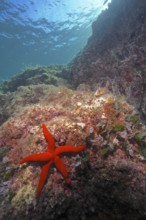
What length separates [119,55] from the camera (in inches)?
295

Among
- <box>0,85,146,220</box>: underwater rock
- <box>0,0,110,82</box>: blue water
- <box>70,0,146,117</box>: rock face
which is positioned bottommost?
<box>0,85,146,220</box>: underwater rock

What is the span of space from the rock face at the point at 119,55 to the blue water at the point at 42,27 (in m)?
3.05

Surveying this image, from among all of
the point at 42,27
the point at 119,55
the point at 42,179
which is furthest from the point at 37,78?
the point at 42,27

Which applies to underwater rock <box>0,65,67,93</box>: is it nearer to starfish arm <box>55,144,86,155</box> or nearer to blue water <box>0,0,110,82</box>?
blue water <box>0,0,110,82</box>

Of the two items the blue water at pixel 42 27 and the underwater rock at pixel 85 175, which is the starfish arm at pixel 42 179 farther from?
the blue water at pixel 42 27

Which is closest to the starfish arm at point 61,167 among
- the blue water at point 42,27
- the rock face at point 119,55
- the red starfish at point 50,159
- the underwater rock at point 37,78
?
the red starfish at point 50,159

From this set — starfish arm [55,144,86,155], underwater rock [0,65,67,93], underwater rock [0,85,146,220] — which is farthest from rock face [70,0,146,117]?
starfish arm [55,144,86,155]

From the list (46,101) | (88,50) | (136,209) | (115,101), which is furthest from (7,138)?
(88,50)

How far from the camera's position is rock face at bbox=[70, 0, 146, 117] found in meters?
6.22

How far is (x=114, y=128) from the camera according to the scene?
13.8 feet

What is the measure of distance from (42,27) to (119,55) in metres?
24.2

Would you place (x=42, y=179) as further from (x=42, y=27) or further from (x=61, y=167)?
(x=42, y=27)

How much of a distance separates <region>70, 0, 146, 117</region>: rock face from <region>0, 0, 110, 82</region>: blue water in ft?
10.0

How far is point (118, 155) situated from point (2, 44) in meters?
32.9
